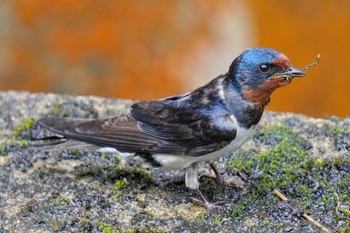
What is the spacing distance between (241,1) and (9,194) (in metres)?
5.74

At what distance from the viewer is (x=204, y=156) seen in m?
4.50

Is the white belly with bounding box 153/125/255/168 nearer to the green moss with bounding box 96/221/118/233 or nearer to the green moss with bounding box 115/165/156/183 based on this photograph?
the green moss with bounding box 115/165/156/183

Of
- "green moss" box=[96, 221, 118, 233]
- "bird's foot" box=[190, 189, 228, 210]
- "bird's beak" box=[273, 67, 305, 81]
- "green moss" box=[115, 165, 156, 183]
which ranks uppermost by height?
"bird's beak" box=[273, 67, 305, 81]

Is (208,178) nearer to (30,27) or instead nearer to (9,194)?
(9,194)

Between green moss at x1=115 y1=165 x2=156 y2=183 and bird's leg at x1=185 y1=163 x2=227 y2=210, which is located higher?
green moss at x1=115 y1=165 x2=156 y2=183

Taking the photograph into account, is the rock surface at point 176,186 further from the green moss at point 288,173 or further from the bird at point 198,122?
the bird at point 198,122

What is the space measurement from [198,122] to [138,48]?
190 inches

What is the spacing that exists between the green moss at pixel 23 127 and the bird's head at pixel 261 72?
1.99 m

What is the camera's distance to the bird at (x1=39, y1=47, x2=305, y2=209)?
169 inches

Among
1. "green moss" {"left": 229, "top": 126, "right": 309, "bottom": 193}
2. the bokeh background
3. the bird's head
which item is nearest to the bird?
the bird's head

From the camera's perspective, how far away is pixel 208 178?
193 inches

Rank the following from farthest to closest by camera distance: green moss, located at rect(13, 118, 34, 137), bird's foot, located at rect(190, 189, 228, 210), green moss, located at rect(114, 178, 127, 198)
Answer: green moss, located at rect(13, 118, 34, 137)
green moss, located at rect(114, 178, 127, 198)
bird's foot, located at rect(190, 189, 228, 210)

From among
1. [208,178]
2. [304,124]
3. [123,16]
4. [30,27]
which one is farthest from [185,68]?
[208,178]

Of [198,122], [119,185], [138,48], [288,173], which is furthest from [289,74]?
[138,48]
